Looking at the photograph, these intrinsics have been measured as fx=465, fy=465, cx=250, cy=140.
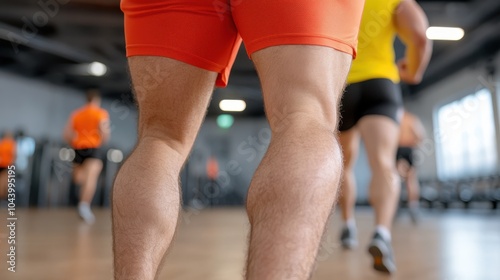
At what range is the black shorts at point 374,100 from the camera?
187 centimetres

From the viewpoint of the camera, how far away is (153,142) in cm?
78

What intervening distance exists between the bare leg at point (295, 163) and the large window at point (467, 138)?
28.2 ft

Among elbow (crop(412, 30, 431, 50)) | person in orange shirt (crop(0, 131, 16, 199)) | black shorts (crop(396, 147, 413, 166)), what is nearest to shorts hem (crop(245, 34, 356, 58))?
elbow (crop(412, 30, 431, 50))

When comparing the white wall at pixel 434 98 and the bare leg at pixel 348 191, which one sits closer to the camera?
the bare leg at pixel 348 191

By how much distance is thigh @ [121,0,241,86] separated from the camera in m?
0.75

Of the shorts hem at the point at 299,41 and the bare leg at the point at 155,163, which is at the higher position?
the shorts hem at the point at 299,41

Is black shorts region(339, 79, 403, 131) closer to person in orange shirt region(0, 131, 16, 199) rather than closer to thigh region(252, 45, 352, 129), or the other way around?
thigh region(252, 45, 352, 129)

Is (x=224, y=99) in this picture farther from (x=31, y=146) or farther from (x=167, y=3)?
(x=167, y=3)

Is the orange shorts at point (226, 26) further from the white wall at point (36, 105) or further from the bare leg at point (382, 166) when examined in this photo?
the white wall at point (36, 105)

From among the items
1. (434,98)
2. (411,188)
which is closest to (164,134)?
(411,188)

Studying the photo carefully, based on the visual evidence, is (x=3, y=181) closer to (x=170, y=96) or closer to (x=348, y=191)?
(x=348, y=191)

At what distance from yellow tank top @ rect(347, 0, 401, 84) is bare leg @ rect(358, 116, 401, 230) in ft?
0.72

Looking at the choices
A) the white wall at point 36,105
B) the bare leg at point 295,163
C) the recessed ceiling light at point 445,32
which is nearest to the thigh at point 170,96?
the bare leg at point 295,163

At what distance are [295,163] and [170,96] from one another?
0.30 meters
